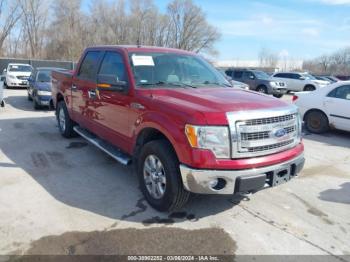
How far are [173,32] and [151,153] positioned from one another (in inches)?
2515

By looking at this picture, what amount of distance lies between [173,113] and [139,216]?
1.32 m

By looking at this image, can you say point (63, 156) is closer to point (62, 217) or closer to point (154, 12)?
point (62, 217)

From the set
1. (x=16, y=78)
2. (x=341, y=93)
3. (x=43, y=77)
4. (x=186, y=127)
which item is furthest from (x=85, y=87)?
(x=16, y=78)

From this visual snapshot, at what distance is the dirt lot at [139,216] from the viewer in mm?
3275

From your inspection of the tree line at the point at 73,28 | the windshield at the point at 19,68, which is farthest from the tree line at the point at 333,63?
the windshield at the point at 19,68

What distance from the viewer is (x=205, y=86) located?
4594mm

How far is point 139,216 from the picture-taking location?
12.6ft

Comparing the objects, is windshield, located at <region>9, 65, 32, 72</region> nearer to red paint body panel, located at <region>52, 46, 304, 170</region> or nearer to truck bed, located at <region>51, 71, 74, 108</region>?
truck bed, located at <region>51, 71, 74, 108</region>

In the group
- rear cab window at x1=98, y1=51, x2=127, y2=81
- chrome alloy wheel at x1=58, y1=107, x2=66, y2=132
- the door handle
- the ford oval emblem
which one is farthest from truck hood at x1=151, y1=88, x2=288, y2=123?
chrome alloy wheel at x1=58, y1=107, x2=66, y2=132

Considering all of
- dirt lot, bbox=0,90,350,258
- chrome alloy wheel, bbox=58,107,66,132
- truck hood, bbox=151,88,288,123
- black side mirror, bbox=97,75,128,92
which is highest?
black side mirror, bbox=97,75,128,92

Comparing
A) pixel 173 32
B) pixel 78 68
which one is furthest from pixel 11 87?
pixel 173 32

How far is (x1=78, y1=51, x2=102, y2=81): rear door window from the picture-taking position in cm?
555

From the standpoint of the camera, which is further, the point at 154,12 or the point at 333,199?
the point at 154,12

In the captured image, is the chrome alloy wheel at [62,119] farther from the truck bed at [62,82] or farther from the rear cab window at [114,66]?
the rear cab window at [114,66]
